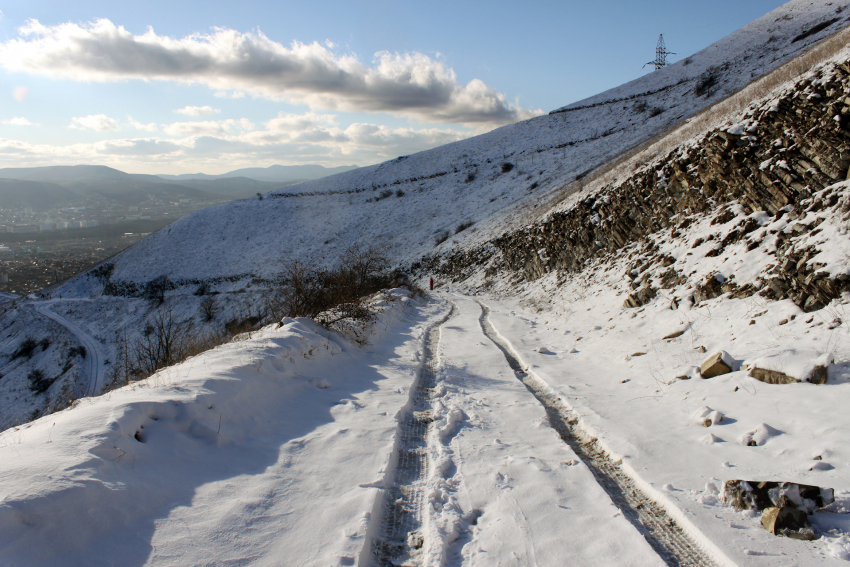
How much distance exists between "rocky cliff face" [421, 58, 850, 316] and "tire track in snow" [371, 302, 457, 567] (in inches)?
231

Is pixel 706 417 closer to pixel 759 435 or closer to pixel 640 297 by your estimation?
pixel 759 435

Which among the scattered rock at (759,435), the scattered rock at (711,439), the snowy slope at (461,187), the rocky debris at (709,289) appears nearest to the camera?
the scattered rock at (759,435)

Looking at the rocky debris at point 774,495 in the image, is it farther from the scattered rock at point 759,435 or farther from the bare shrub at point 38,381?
the bare shrub at point 38,381

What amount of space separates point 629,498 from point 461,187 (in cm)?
4996

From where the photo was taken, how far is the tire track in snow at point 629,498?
9.72 ft

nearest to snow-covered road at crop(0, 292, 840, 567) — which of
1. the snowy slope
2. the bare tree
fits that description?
the bare tree

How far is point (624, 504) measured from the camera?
3.59m

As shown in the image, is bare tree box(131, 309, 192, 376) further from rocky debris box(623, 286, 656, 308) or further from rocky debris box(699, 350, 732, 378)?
rocky debris box(623, 286, 656, 308)

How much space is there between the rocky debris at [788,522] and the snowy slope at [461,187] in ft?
105

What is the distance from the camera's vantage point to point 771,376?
16.2 feet

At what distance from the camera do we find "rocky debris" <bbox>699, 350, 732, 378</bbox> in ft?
18.6

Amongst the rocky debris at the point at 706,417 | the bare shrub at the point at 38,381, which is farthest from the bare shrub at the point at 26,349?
the rocky debris at the point at 706,417

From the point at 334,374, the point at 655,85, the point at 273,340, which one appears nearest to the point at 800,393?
the point at 334,374

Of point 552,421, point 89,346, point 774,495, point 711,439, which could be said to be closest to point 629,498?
point 774,495
